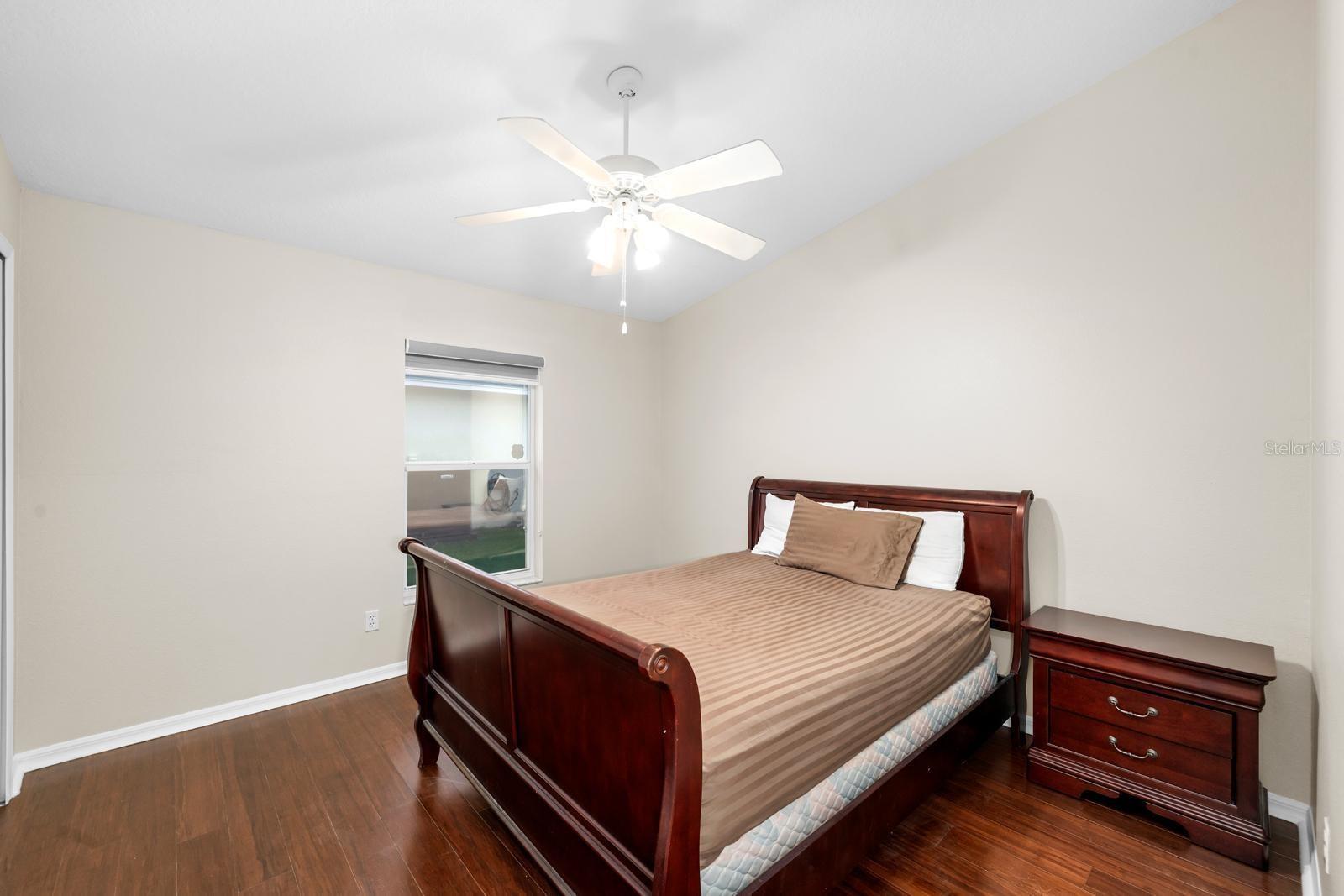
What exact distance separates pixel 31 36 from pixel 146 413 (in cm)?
151

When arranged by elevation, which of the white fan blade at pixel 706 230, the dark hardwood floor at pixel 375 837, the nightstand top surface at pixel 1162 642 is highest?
the white fan blade at pixel 706 230

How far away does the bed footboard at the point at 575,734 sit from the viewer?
3.93ft

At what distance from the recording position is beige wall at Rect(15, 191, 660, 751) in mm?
2422

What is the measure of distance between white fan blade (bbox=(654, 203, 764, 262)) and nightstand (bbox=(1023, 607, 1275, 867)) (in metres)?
1.94

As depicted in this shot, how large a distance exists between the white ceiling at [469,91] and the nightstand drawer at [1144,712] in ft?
8.16

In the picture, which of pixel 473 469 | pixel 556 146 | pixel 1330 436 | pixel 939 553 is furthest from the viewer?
pixel 473 469

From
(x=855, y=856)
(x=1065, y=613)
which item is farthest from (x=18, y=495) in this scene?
(x=1065, y=613)

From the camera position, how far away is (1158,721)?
1991mm

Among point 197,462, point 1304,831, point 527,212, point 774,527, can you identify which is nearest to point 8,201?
point 197,462

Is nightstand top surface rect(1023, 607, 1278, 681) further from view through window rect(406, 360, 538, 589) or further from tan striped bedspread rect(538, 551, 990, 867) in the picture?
view through window rect(406, 360, 538, 589)

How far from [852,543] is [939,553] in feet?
1.37

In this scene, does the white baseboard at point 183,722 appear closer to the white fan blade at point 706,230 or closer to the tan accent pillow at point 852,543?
the tan accent pillow at point 852,543
